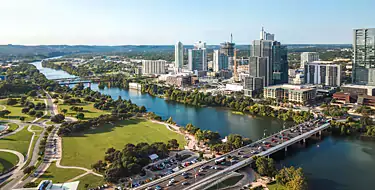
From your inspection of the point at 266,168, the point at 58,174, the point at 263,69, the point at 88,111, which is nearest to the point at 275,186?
the point at 266,168

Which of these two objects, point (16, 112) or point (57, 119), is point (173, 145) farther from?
point (16, 112)

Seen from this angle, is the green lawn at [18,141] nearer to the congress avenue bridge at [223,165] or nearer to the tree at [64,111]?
the tree at [64,111]

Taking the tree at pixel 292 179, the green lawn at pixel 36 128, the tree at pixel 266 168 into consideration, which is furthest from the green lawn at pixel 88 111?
the tree at pixel 292 179

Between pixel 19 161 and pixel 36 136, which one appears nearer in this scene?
pixel 19 161

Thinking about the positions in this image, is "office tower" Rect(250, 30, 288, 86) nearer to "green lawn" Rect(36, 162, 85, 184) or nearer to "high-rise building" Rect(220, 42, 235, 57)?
"high-rise building" Rect(220, 42, 235, 57)

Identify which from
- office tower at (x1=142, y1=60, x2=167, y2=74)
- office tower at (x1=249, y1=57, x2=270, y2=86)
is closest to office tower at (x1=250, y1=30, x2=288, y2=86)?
office tower at (x1=249, y1=57, x2=270, y2=86)

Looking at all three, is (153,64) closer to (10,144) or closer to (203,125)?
(203,125)
